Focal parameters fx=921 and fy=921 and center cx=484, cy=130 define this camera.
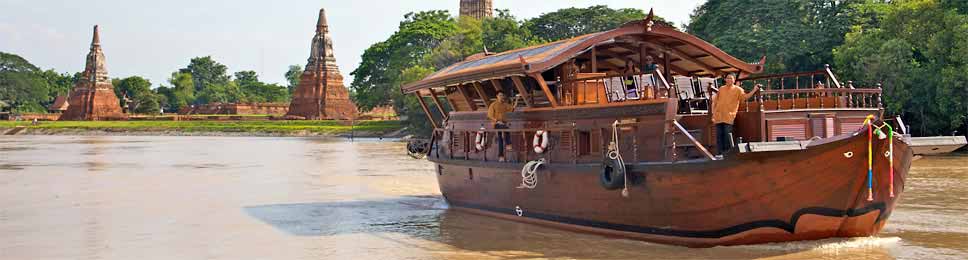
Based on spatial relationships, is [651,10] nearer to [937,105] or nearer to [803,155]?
[803,155]

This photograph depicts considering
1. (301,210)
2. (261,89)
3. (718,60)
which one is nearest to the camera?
(718,60)

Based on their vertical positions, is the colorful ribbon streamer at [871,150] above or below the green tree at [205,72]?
below

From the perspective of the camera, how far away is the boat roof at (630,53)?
12430mm

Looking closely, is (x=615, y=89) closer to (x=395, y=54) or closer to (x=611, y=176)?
(x=611, y=176)

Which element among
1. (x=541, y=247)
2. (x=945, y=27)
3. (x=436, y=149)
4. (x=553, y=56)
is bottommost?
(x=541, y=247)

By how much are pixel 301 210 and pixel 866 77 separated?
21881 mm

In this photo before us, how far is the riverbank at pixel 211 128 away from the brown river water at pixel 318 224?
42.9 metres

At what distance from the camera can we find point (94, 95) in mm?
98062

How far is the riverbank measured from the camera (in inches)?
2761

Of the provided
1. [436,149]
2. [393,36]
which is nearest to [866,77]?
[436,149]

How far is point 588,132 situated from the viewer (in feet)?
40.8

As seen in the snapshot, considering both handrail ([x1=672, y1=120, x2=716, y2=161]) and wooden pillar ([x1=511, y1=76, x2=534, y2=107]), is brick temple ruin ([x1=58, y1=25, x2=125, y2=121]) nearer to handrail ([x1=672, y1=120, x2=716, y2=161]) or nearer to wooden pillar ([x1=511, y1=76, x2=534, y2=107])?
wooden pillar ([x1=511, y1=76, x2=534, y2=107])

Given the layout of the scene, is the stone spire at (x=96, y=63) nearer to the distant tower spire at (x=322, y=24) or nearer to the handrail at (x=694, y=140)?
the distant tower spire at (x=322, y=24)

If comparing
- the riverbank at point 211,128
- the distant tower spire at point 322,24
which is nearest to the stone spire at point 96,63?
the riverbank at point 211,128
